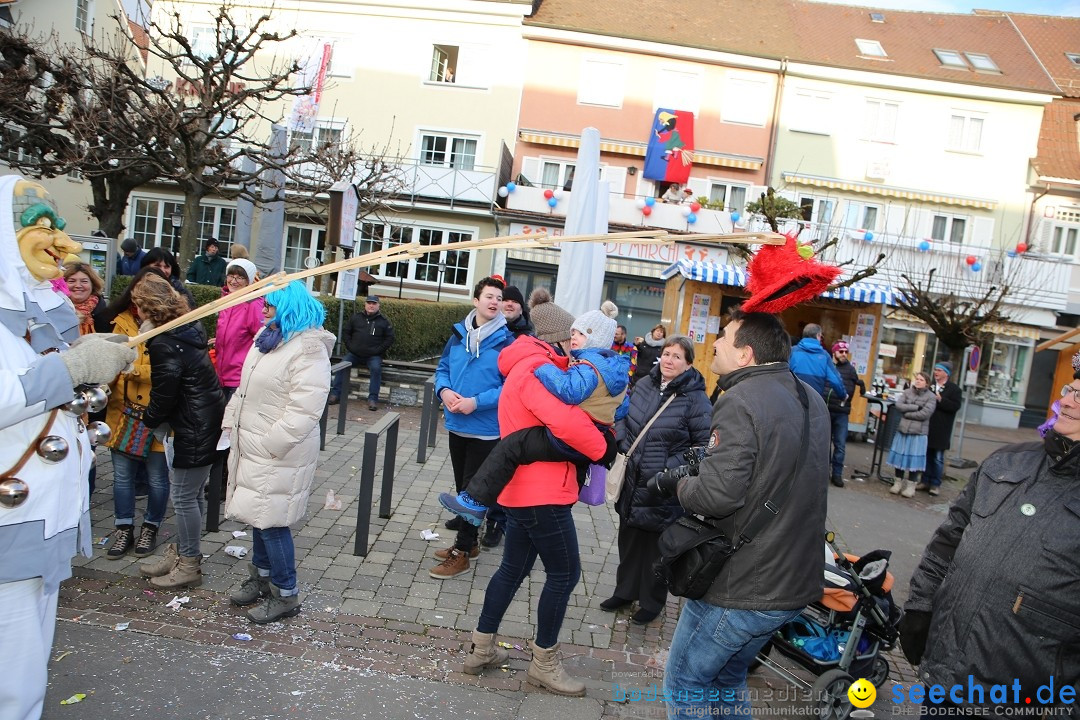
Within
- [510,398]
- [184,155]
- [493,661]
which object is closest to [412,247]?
[510,398]

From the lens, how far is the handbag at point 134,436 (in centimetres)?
474

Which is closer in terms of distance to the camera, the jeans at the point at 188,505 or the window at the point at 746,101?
the jeans at the point at 188,505

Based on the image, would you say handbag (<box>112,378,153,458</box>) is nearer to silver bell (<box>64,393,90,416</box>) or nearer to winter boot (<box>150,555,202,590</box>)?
winter boot (<box>150,555,202,590</box>)

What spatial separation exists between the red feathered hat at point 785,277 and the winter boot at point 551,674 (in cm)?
207

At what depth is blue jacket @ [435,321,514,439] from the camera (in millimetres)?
5176

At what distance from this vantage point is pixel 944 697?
2.66 m

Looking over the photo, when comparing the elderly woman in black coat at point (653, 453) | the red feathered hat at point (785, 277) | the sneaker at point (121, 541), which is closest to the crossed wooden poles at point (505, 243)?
the red feathered hat at point (785, 277)

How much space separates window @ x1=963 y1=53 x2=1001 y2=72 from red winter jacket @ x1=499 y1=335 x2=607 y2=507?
28.9 meters

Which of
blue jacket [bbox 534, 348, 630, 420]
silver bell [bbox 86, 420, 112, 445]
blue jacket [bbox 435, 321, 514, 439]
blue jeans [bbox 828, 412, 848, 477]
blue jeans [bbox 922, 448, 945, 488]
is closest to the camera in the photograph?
silver bell [bbox 86, 420, 112, 445]

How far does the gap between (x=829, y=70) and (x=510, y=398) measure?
25045 millimetres

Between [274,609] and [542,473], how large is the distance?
188 centimetres

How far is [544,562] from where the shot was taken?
12.0ft

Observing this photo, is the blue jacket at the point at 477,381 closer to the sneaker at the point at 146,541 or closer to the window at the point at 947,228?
the sneaker at the point at 146,541

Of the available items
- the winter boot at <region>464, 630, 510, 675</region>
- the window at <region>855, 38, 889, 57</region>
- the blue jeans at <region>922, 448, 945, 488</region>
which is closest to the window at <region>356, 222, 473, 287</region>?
the window at <region>855, 38, 889, 57</region>
